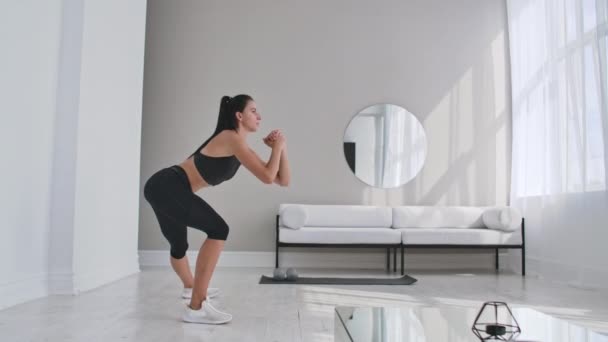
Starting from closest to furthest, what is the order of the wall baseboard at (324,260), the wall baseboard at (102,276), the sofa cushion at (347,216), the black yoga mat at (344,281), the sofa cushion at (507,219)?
1. the wall baseboard at (102,276)
2. the black yoga mat at (344,281)
3. the sofa cushion at (507,219)
4. the sofa cushion at (347,216)
5. the wall baseboard at (324,260)

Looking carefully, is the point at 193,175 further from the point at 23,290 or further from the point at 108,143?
the point at 108,143

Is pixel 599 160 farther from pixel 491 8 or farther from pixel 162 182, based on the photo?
pixel 162 182

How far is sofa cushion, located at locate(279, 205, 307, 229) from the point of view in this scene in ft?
17.1

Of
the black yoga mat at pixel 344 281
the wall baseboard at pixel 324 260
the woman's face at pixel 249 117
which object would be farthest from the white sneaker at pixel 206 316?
the wall baseboard at pixel 324 260

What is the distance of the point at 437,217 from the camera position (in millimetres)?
5738

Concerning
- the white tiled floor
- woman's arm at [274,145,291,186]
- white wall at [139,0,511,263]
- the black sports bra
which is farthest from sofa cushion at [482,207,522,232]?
the black sports bra

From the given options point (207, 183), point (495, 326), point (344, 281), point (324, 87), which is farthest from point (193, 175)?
point (324, 87)

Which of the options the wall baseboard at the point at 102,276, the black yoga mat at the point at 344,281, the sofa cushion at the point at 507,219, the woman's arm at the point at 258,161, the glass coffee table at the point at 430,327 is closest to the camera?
the glass coffee table at the point at 430,327

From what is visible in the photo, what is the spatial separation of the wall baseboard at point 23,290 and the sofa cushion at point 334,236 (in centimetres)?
226

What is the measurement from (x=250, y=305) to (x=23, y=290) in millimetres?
1376

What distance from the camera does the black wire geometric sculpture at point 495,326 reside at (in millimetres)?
1538

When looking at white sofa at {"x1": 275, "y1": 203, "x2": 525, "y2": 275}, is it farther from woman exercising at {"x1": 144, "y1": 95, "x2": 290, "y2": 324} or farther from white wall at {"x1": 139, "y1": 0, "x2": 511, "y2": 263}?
woman exercising at {"x1": 144, "y1": 95, "x2": 290, "y2": 324}

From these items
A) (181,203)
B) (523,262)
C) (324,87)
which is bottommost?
(523,262)

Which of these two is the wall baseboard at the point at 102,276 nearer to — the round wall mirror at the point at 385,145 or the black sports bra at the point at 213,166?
the black sports bra at the point at 213,166
